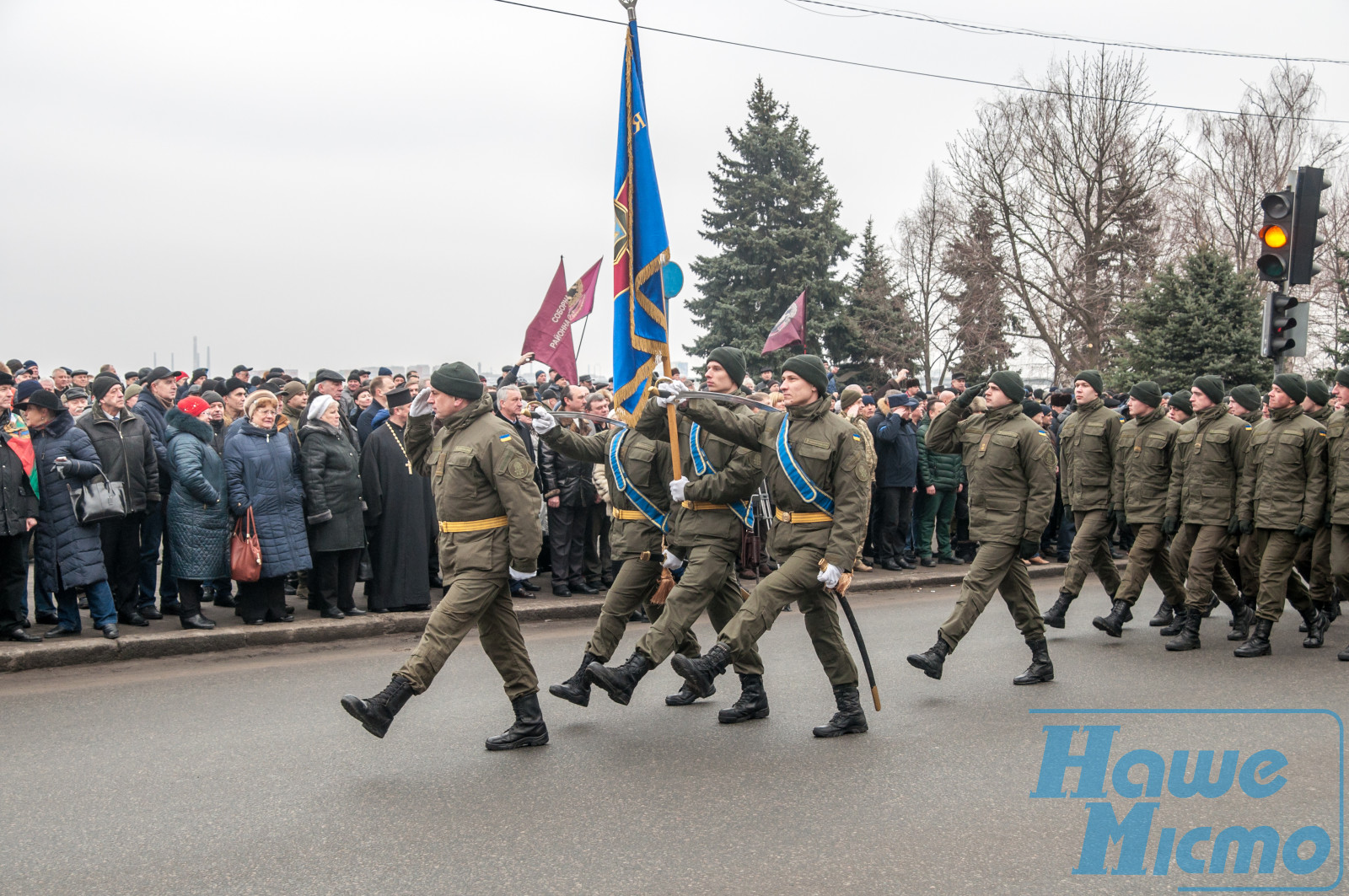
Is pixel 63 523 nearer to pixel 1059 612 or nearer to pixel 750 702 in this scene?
pixel 750 702

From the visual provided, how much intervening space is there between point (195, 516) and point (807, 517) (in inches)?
201

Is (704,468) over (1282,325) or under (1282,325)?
under

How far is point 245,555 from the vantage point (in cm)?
869

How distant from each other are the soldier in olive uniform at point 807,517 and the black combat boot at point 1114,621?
3.43m

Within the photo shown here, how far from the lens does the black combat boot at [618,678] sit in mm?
5988

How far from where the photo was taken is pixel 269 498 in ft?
29.4

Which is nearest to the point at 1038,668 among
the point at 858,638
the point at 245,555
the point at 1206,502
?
the point at 858,638

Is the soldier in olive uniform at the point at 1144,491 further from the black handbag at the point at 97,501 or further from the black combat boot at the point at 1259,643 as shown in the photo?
the black handbag at the point at 97,501

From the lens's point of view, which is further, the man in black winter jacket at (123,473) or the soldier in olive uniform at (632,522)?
the man in black winter jacket at (123,473)

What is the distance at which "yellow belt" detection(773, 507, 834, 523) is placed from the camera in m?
6.31

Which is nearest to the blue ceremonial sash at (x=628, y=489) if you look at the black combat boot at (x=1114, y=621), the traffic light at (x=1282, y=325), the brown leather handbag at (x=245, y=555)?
the brown leather handbag at (x=245, y=555)

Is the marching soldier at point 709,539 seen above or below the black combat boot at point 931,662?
above

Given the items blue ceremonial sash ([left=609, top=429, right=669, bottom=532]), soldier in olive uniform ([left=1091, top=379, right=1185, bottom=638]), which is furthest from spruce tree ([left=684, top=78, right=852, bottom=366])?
blue ceremonial sash ([left=609, top=429, right=669, bottom=532])

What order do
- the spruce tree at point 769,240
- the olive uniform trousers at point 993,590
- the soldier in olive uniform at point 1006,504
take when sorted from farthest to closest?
the spruce tree at point 769,240, the soldier in olive uniform at point 1006,504, the olive uniform trousers at point 993,590
